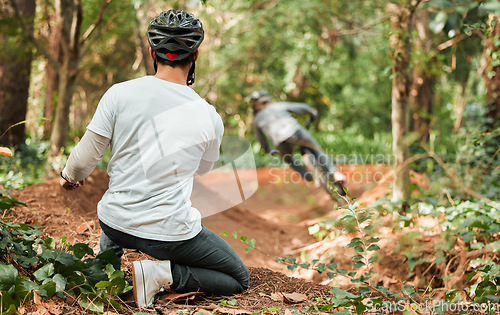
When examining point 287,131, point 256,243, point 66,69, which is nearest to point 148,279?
point 256,243

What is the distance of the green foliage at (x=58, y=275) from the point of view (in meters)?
2.06

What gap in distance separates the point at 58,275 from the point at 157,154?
28.1 inches

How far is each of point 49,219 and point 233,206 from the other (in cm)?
246

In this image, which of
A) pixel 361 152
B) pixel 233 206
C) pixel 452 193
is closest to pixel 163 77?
pixel 233 206

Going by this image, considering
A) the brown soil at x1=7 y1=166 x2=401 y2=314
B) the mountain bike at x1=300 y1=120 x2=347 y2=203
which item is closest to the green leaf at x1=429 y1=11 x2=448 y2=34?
the brown soil at x1=7 y1=166 x2=401 y2=314

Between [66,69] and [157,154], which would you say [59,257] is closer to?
[157,154]

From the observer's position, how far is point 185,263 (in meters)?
2.49

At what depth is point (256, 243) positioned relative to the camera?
4.87m

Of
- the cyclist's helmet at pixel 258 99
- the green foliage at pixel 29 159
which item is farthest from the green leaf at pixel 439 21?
the green foliage at pixel 29 159

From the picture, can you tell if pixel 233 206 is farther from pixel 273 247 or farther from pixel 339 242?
pixel 339 242

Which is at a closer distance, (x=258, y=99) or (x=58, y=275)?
(x=58, y=275)

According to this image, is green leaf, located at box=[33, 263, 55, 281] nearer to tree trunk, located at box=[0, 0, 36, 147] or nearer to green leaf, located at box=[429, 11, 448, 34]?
green leaf, located at box=[429, 11, 448, 34]

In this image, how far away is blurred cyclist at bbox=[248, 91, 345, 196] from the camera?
6.43 m

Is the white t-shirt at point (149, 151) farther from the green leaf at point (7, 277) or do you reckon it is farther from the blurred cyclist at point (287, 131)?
the blurred cyclist at point (287, 131)
